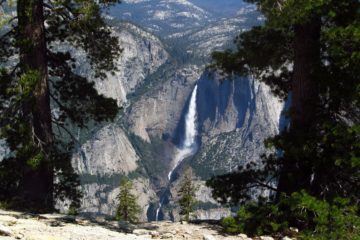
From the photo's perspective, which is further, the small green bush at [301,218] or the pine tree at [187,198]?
the pine tree at [187,198]

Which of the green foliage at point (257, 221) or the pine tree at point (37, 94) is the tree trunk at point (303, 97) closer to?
the green foliage at point (257, 221)

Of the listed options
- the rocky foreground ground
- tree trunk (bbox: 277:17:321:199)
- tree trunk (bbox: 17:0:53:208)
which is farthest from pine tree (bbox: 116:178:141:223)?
tree trunk (bbox: 277:17:321:199)

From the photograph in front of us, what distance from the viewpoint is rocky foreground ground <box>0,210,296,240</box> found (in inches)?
346

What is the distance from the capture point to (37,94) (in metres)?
14.1

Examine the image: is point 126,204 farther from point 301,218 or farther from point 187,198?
point 301,218

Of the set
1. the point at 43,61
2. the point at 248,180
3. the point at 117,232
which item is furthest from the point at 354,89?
the point at 43,61

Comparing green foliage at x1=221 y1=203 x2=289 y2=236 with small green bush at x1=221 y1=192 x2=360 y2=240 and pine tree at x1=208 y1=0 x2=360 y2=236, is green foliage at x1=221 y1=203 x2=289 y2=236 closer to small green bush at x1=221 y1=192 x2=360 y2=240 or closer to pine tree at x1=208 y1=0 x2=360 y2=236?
small green bush at x1=221 y1=192 x2=360 y2=240

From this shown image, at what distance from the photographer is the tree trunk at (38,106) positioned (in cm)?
1381

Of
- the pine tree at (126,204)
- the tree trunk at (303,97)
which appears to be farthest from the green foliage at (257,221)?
the pine tree at (126,204)

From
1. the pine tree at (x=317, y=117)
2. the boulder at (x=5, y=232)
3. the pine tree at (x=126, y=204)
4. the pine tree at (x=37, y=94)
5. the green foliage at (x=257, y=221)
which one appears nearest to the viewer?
the boulder at (x=5, y=232)

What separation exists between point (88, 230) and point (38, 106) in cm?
561

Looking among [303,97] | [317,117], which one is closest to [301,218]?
[317,117]

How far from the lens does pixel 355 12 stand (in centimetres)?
1064

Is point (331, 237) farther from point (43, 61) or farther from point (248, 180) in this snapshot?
point (43, 61)
